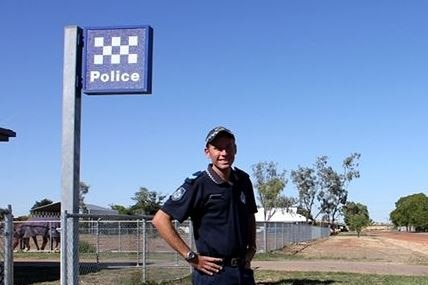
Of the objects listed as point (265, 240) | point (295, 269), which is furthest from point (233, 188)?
point (265, 240)

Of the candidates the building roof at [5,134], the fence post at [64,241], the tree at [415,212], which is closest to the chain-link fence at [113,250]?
the fence post at [64,241]

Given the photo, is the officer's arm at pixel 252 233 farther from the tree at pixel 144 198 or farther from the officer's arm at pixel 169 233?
the tree at pixel 144 198

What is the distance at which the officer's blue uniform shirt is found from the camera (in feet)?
14.6

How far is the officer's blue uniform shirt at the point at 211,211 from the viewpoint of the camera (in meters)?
4.45

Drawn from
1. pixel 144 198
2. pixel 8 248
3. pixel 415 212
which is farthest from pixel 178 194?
pixel 415 212

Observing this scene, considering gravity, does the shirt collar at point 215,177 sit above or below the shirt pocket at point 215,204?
above

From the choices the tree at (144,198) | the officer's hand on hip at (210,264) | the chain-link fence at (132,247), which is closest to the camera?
the officer's hand on hip at (210,264)

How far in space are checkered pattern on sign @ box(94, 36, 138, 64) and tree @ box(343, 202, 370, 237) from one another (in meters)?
91.9

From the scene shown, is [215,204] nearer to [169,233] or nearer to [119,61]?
[169,233]

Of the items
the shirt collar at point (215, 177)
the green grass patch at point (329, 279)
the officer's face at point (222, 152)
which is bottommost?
the green grass patch at point (329, 279)

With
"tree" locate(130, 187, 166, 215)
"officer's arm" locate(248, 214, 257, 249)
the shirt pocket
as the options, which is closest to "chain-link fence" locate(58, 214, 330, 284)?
"officer's arm" locate(248, 214, 257, 249)

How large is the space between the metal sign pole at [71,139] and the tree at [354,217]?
91.7 meters

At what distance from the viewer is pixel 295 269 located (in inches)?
771

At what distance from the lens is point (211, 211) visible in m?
4.47
